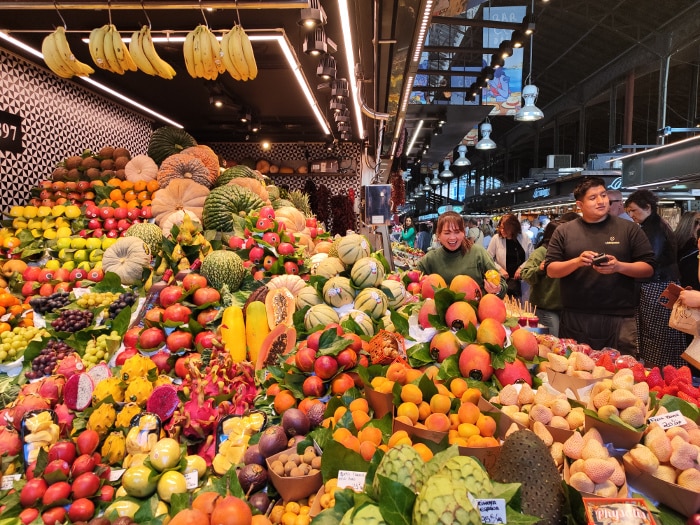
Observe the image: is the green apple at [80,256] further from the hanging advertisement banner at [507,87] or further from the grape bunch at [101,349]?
the hanging advertisement banner at [507,87]

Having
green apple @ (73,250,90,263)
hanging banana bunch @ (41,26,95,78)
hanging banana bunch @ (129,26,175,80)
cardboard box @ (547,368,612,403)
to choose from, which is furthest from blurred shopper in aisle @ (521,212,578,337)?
hanging banana bunch @ (41,26,95,78)

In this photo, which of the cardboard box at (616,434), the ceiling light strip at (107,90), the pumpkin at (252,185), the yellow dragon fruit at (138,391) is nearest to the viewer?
the cardboard box at (616,434)

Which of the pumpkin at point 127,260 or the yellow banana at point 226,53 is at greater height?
the yellow banana at point 226,53

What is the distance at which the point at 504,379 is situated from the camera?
182 centimetres

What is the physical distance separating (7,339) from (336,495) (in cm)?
253

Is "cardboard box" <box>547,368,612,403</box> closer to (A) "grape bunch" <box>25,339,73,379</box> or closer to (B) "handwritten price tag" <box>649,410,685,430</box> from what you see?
(B) "handwritten price tag" <box>649,410,685,430</box>

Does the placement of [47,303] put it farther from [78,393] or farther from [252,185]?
[252,185]

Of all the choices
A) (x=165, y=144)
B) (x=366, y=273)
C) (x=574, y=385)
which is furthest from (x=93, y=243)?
(x=574, y=385)

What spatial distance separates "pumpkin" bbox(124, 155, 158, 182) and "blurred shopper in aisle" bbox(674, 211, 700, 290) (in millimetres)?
5637

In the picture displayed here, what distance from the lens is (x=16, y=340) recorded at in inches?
104

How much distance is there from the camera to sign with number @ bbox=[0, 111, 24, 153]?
4355mm

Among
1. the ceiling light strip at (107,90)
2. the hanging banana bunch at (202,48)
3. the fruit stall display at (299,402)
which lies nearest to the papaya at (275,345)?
the fruit stall display at (299,402)

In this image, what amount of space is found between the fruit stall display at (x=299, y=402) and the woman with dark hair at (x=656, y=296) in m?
2.46

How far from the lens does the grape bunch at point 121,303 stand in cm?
275
